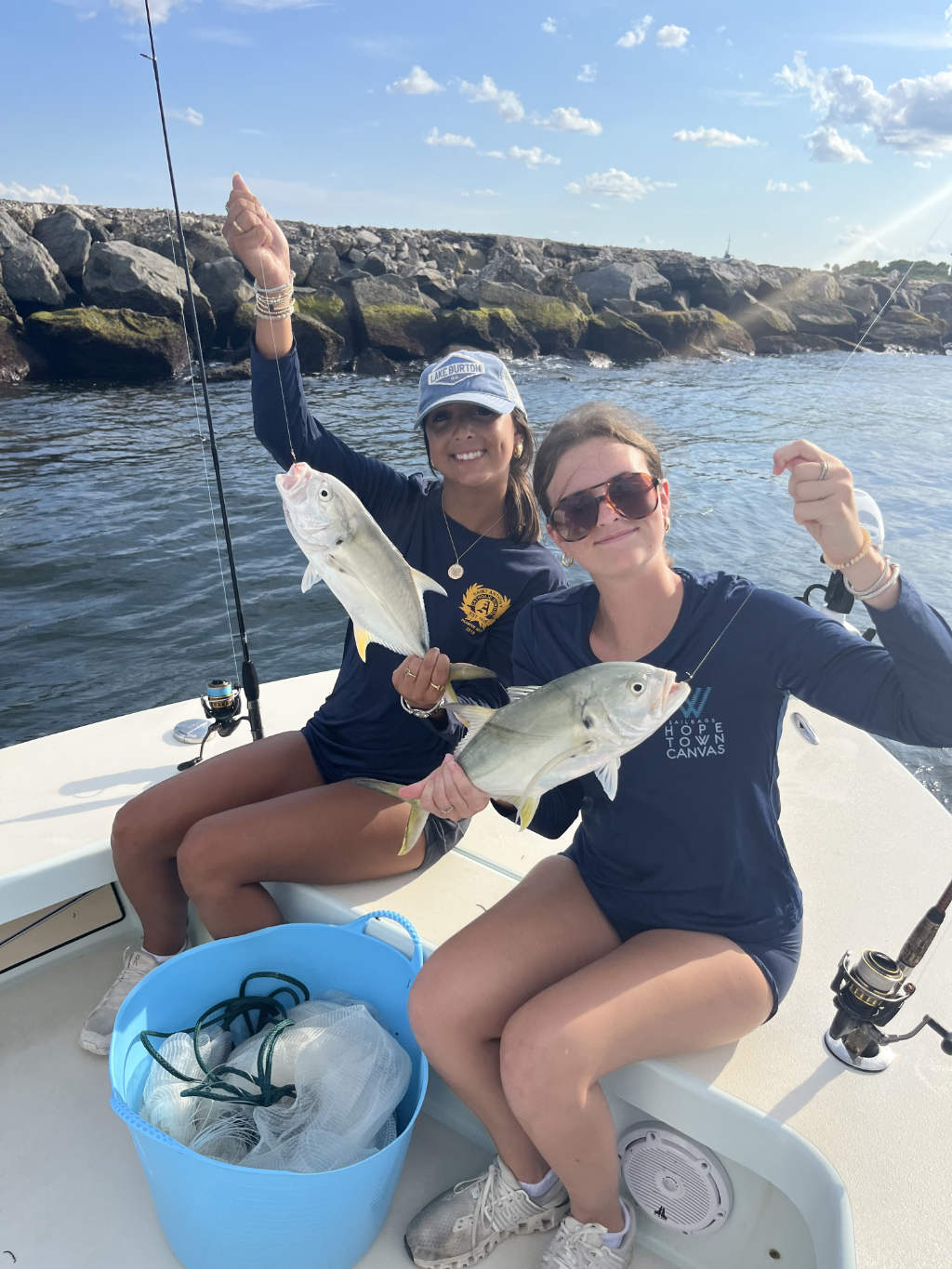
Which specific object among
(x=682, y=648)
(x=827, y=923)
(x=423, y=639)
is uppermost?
(x=682, y=648)

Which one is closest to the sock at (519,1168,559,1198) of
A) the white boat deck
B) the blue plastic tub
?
the white boat deck

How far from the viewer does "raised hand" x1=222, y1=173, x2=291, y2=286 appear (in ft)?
7.91

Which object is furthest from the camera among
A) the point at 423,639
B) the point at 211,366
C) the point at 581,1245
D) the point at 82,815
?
the point at 211,366

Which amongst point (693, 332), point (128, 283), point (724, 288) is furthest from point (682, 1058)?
point (724, 288)

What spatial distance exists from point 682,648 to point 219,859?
158cm

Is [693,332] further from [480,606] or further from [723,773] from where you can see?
[723,773]

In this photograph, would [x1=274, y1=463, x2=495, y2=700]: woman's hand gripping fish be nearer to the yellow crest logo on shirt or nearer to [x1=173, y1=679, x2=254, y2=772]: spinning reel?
the yellow crest logo on shirt

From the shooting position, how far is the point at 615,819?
6.84 ft

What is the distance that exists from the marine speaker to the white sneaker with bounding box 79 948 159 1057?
1.64m

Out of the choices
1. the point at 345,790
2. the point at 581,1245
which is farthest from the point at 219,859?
the point at 581,1245

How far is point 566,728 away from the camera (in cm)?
174

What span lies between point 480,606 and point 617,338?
31923 millimetres

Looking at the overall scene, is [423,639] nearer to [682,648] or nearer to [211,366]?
[682,648]

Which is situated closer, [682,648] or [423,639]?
[682,648]
